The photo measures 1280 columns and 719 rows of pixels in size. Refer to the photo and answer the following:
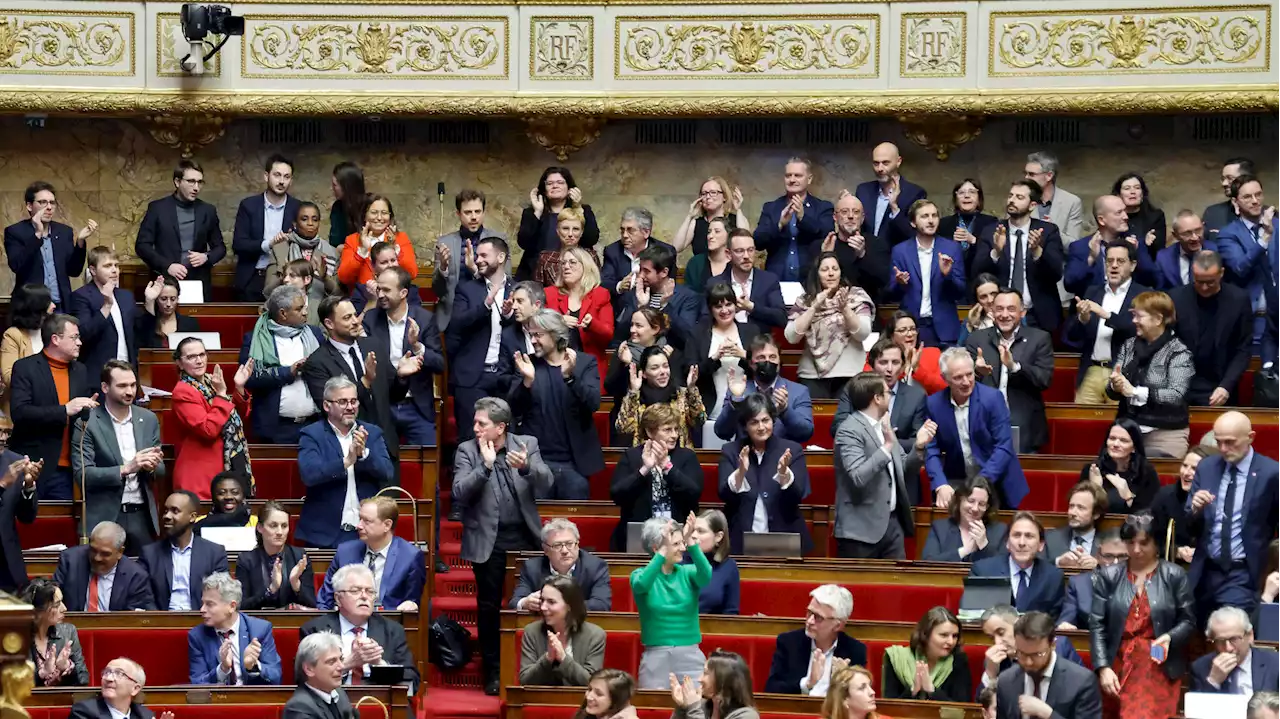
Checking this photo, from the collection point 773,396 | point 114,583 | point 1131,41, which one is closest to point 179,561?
point 114,583

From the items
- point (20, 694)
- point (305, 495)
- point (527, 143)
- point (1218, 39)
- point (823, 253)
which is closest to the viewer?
point (20, 694)

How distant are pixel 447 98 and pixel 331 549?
3.91m

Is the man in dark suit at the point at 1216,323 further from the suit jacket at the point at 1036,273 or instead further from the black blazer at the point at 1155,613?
the black blazer at the point at 1155,613

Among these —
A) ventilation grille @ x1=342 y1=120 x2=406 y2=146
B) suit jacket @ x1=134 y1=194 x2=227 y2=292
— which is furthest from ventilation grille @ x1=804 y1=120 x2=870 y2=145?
suit jacket @ x1=134 y1=194 x2=227 y2=292

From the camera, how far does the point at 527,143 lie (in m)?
12.9

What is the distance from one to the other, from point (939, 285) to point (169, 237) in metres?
3.62

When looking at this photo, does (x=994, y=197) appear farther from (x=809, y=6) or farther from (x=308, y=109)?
(x=308, y=109)

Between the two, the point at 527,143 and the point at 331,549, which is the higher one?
the point at 527,143

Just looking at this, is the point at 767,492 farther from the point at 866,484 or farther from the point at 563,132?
the point at 563,132

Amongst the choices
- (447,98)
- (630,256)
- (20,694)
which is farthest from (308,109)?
(20,694)

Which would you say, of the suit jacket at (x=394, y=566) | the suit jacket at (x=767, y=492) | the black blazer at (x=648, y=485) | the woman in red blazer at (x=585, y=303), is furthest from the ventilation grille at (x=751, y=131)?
the suit jacket at (x=394, y=566)

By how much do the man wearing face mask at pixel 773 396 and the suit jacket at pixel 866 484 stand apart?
16.9 inches

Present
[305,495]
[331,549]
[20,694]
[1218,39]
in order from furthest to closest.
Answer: [1218,39] → [305,495] → [331,549] → [20,694]

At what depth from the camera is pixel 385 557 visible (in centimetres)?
863
